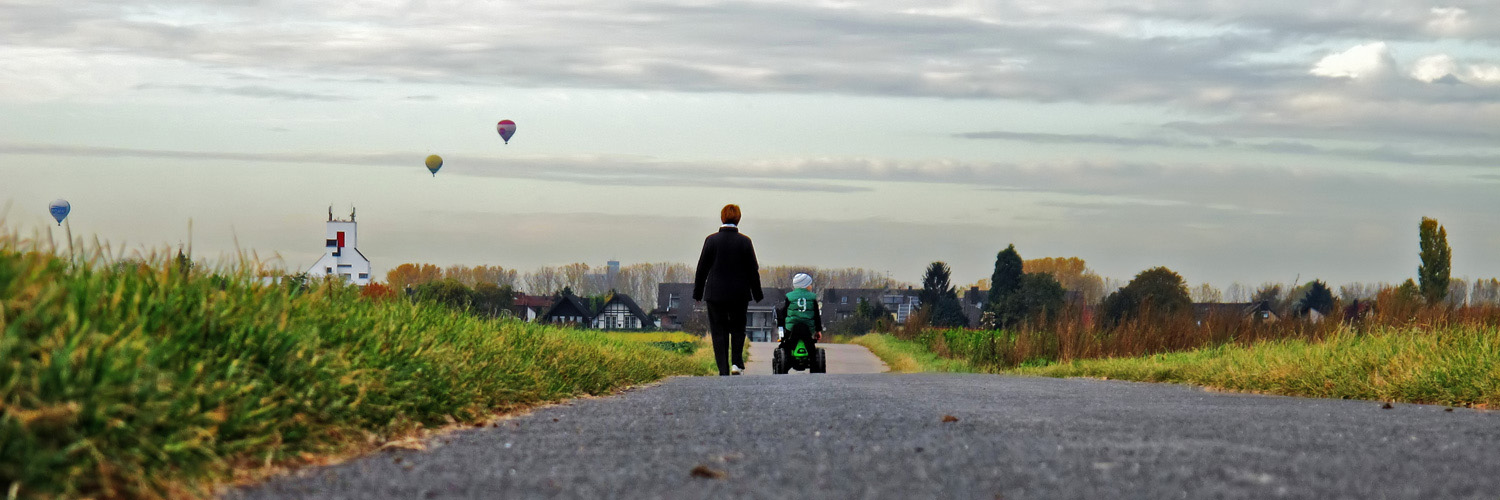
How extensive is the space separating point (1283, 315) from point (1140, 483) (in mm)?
14283

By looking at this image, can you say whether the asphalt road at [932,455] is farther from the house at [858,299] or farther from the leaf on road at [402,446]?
the house at [858,299]

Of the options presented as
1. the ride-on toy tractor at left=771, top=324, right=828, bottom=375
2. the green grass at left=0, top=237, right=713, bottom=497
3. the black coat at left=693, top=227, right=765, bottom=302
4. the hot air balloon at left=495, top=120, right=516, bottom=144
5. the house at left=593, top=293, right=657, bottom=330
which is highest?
the hot air balloon at left=495, top=120, right=516, bottom=144

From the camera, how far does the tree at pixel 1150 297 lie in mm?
20578

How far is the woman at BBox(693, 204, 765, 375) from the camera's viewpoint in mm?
14047

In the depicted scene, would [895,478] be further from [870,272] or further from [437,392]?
[870,272]

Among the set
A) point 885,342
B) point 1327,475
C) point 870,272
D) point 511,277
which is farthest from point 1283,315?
point 870,272

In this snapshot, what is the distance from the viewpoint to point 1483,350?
1020 centimetres

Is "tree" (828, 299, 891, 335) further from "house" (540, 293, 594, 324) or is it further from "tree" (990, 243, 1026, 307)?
"house" (540, 293, 594, 324)

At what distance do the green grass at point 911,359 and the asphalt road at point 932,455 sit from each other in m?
17.1

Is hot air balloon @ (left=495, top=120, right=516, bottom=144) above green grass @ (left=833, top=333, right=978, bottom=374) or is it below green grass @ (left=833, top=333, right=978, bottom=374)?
above

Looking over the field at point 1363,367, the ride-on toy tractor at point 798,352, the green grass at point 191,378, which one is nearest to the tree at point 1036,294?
the ride-on toy tractor at point 798,352

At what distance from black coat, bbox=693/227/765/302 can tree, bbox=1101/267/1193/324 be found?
850 cm

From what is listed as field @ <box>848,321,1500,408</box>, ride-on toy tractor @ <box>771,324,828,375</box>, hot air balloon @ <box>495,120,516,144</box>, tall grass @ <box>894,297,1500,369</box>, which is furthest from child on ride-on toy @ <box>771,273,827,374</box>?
hot air balloon @ <box>495,120,516,144</box>

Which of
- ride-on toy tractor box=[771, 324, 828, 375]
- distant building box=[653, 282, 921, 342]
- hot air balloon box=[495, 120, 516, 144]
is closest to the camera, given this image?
ride-on toy tractor box=[771, 324, 828, 375]
